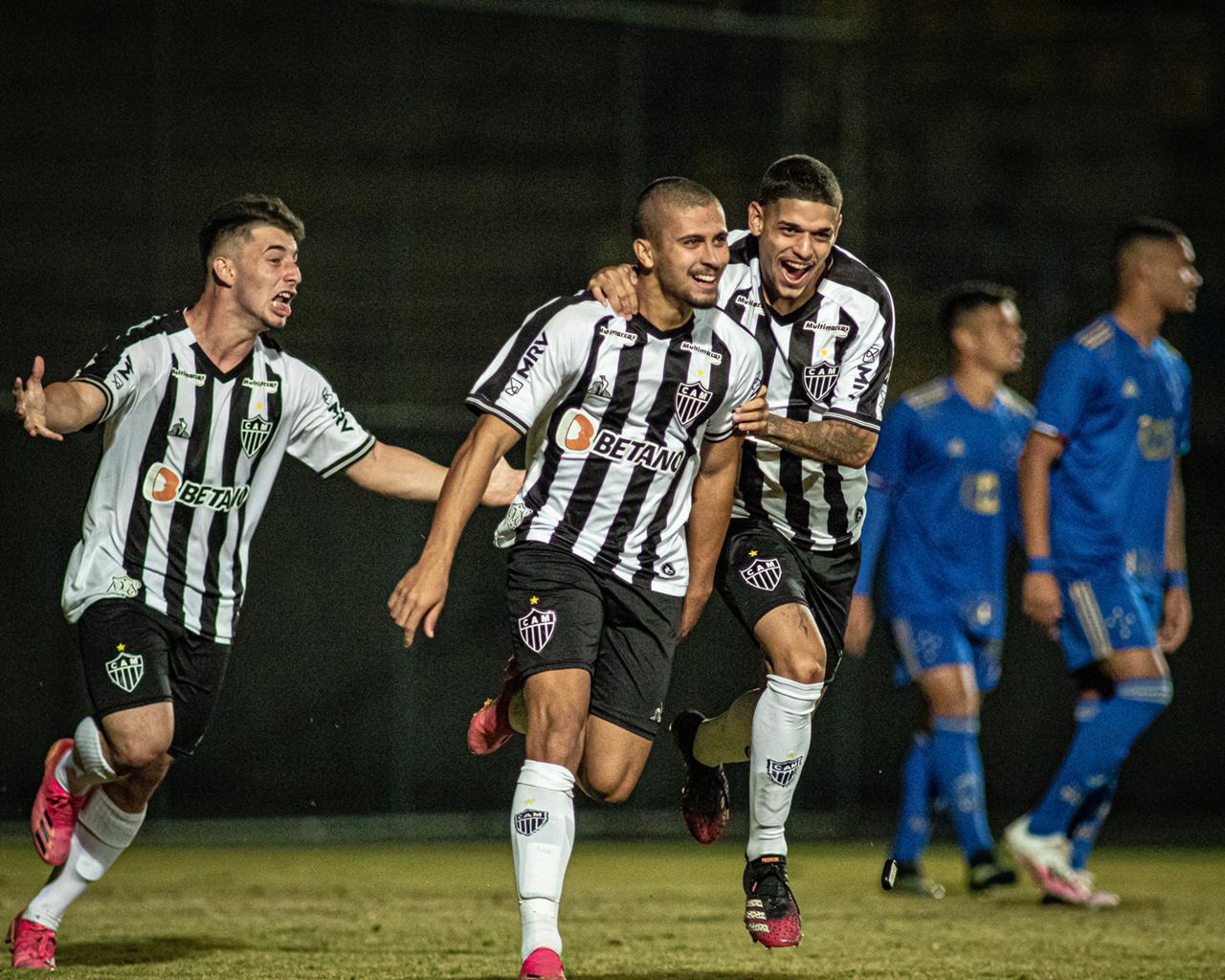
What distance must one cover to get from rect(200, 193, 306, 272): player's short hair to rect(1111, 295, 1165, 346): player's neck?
3516 mm

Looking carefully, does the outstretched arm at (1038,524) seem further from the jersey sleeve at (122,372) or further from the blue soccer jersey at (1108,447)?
the jersey sleeve at (122,372)

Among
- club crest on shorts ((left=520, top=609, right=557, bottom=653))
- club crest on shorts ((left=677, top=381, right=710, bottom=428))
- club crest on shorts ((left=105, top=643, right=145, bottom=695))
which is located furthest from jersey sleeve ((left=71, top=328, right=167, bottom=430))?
club crest on shorts ((left=677, top=381, right=710, bottom=428))

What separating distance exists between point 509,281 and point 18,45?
2626 mm

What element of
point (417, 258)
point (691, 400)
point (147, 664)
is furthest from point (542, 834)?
point (417, 258)

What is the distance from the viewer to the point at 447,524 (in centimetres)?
470

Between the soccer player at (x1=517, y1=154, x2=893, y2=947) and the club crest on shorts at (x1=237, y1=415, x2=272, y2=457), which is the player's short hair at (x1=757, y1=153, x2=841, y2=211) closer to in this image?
the soccer player at (x1=517, y1=154, x2=893, y2=947)

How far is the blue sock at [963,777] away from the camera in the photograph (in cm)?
770

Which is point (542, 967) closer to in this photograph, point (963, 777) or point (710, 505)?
point (710, 505)

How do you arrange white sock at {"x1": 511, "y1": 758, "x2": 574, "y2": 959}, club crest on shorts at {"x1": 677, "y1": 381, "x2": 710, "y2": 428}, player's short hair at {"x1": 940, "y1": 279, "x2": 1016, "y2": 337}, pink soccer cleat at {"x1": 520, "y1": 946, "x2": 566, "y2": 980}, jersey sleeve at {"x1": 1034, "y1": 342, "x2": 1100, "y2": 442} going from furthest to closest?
player's short hair at {"x1": 940, "y1": 279, "x2": 1016, "y2": 337}
jersey sleeve at {"x1": 1034, "y1": 342, "x2": 1100, "y2": 442}
club crest on shorts at {"x1": 677, "y1": 381, "x2": 710, "y2": 428}
white sock at {"x1": 511, "y1": 758, "x2": 574, "y2": 959}
pink soccer cleat at {"x1": 520, "y1": 946, "x2": 566, "y2": 980}

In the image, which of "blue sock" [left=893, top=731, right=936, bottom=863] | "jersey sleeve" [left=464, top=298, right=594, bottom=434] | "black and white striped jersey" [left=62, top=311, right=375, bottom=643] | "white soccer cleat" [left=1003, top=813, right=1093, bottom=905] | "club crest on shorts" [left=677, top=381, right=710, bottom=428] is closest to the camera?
"jersey sleeve" [left=464, top=298, right=594, bottom=434]

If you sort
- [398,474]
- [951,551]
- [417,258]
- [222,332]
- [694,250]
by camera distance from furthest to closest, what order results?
[417,258], [951,551], [398,474], [222,332], [694,250]

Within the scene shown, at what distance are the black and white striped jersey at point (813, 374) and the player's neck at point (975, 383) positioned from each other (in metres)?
2.74

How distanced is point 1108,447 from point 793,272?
8.84ft

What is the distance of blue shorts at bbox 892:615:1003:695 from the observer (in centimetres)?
791
